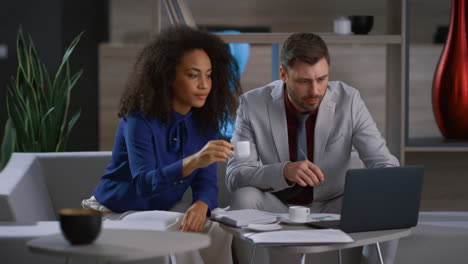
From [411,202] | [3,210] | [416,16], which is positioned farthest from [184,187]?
[416,16]

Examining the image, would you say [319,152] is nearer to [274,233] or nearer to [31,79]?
[274,233]

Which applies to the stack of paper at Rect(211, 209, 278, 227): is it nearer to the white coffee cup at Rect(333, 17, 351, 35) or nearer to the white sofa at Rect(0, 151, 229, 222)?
the white sofa at Rect(0, 151, 229, 222)

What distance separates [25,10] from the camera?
560 centimetres

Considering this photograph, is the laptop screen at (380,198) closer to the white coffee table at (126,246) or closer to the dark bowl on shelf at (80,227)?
the white coffee table at (126,246)

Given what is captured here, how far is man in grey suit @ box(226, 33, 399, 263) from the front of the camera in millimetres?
2703

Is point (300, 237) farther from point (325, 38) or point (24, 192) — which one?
point (325, 38)

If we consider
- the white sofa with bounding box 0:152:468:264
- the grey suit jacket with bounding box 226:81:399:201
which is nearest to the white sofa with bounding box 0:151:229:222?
the white sofa with bounding box 0:152:468:264

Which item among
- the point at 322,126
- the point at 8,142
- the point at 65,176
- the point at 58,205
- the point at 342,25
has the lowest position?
the point at 58,205

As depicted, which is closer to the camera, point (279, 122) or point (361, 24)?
point (279, 122)

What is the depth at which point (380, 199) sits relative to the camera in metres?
2.12

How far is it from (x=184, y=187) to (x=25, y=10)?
3.45m

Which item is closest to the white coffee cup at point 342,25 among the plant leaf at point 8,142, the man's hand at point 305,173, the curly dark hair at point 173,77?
the curly dark hair at point 173,77

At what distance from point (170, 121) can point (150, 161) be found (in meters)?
0.18

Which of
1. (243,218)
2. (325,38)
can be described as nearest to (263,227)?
(243,218)
